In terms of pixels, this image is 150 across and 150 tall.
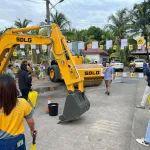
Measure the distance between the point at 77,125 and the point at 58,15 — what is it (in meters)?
44.5

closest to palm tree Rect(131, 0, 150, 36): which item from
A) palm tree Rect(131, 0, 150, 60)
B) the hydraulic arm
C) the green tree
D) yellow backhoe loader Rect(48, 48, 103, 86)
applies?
palm tree Rect(131, 0, 150, 60)

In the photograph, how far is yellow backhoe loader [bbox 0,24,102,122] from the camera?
37.7 feet

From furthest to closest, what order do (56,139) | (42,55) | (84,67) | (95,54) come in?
(95,54) < (42,55) < (84,67) < (56,139)

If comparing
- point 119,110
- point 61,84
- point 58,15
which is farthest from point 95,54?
point 119,110

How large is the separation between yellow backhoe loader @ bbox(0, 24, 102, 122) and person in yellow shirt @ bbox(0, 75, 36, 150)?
6788 mm

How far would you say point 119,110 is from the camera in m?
13.9

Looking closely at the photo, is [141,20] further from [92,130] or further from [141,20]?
[92,130]

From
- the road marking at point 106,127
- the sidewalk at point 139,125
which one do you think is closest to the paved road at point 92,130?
the road marking at point 106,127

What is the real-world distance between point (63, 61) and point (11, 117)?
926 centimetres

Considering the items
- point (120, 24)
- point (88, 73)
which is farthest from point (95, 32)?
point (88, 73)

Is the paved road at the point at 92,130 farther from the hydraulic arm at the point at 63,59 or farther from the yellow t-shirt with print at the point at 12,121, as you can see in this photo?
the yellow t-shirt with print at the point at 12,121

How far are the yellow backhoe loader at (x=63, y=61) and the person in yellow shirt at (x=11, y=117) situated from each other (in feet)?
22.3

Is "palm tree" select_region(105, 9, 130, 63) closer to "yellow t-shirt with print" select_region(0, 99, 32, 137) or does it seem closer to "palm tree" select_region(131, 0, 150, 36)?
"palm tree" select_region(131, 0, 150, 36)

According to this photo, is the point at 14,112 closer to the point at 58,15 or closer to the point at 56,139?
the point at 56,139
